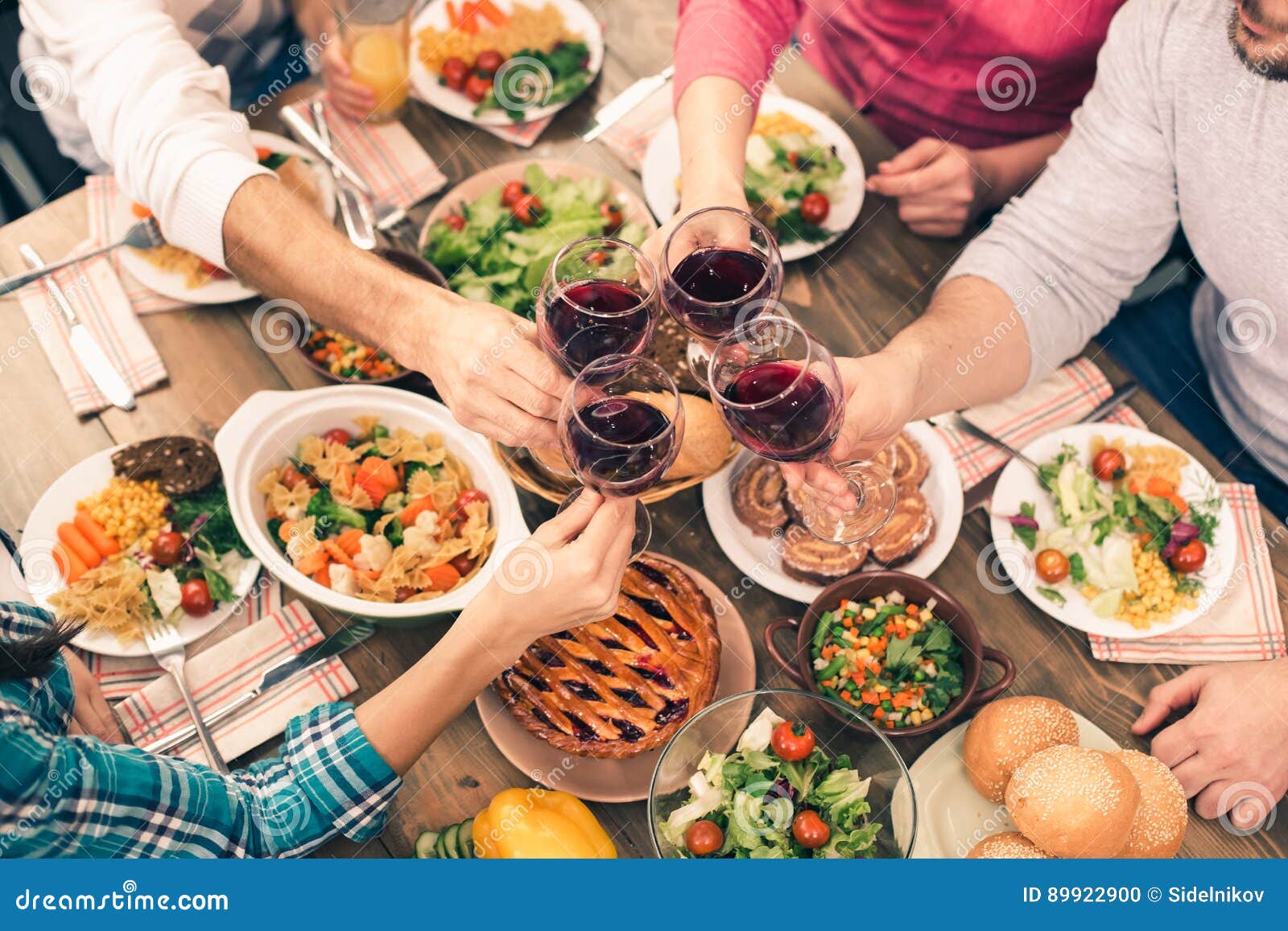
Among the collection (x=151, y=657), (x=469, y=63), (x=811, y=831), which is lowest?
(x=811, y=831)

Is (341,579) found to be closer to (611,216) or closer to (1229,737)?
(611,216)

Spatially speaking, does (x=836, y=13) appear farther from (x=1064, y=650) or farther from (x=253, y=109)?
(x=1064, y=650)

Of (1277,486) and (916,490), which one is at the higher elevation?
(916,490)

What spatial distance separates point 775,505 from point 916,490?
29cm

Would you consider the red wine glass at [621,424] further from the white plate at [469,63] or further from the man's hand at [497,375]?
the white plate at [469,63]

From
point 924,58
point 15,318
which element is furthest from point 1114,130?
point 15,318

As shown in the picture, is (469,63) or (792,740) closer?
(792,740)

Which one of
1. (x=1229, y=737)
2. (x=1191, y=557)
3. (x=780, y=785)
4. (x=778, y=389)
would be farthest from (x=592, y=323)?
(x=1229, y=737)

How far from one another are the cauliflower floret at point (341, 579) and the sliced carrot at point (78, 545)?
1.61 ft

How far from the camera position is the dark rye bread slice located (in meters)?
1.86

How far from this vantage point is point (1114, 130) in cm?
200

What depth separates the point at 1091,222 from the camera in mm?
2051

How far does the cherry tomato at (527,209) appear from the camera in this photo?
7.17 ft

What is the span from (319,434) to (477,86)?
994mm
